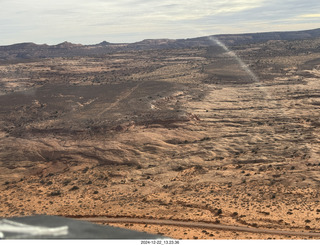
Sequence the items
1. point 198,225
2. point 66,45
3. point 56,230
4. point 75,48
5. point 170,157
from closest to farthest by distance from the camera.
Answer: point 56,230
point 198,225
point 170,157
point 75,48
point 66,45

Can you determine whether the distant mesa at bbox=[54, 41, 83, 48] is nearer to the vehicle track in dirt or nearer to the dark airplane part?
the vehicle track in dirt

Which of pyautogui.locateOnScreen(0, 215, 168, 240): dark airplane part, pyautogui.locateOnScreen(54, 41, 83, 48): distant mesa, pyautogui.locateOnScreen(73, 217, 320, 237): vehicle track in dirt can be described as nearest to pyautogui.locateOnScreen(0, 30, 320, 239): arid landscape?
pyautogui.locateOnScreen(73, 217, 320, 237): vehicle track in dirt

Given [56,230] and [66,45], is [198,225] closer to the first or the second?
[56,230]

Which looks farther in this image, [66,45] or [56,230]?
[66,45]

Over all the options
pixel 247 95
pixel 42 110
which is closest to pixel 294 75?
pixel 247 95

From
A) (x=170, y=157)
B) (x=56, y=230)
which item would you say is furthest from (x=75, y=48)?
(x=56, y=230)

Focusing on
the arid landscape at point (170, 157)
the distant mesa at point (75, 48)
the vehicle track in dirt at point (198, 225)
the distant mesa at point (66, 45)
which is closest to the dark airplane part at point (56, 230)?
the arid landscape at point (170, 157)

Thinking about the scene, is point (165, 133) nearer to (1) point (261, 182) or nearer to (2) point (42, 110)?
(1) point (261, 182)

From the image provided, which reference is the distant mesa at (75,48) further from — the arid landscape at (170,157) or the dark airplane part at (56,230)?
the dark airplane part at (56,230)
